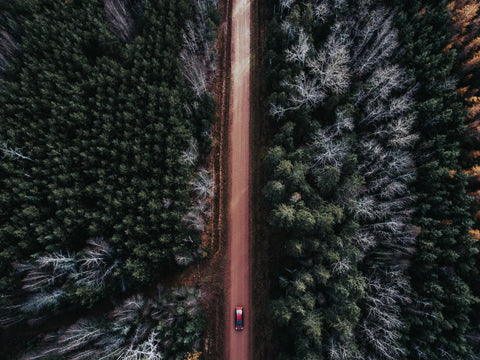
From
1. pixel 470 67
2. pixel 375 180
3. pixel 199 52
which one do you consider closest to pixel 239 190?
pixel 375 180

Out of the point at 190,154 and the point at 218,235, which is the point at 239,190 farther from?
the point at 190,154

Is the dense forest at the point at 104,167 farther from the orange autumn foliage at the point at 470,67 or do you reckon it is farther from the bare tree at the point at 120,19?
the orange autumn foliage at the point at 470,67

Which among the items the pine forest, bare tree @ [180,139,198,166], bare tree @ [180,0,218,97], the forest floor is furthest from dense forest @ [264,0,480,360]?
bare tree @ [180,139,198,166]

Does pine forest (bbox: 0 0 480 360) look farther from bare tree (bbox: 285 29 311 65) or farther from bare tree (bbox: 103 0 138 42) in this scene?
bare tree (bbox: 285 29 311 65)

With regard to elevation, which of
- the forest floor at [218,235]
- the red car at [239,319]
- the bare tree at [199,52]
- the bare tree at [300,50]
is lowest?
the red car at [239,319]

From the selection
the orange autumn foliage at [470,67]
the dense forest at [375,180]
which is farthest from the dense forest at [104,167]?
the orange autumn foliage at [470,67]

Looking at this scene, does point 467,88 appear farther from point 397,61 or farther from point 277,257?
point 277,257
